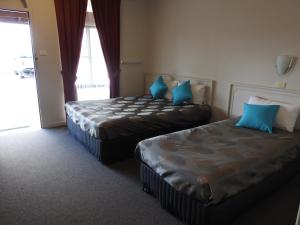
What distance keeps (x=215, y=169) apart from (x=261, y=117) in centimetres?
137

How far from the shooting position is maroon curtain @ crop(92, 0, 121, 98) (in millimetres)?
4469

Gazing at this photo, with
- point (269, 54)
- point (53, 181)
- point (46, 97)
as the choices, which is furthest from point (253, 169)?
point (46, 97)

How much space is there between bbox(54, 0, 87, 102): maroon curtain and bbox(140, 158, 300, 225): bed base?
276 centimetres

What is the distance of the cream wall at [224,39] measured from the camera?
9.62 ft

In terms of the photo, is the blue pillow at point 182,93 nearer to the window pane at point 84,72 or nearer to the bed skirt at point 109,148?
the bed skirt at point 109,148

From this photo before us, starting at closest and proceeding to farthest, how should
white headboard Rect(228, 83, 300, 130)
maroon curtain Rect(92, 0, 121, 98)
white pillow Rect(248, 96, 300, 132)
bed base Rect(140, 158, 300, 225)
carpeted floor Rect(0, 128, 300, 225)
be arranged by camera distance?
bed base Rect(140, 158, 300, 225) → carpeted floor Rect(0, 128, 300, 225) → white pillow Rect(248, 96, 300, 132) → white headboard Rect(228, 83, 300, 130) → maroon curtain Rect(92, 0, 121, 98)

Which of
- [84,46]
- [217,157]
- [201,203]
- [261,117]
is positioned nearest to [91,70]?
[84,46]

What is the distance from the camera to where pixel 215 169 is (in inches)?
72.8

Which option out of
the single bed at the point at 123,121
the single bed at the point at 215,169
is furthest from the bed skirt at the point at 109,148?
the single bed at the point at 215,169

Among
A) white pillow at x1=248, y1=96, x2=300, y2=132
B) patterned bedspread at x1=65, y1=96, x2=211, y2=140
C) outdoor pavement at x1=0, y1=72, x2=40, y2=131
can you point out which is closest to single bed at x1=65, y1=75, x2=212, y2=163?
patterned bedspread at x1=65, y1=96, x2=211, y2=140

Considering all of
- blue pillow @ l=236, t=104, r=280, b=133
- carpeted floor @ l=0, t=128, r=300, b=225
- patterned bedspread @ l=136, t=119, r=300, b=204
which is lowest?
carpeted floor @ l=0, t=128, r=300, b=225

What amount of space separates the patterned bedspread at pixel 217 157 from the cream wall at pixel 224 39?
39.8 inches

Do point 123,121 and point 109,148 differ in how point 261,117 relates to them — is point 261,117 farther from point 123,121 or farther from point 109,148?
point 109,148

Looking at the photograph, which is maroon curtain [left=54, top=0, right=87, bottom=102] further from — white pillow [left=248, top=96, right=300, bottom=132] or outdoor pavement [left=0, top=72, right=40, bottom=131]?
white pillow [left=248, top=96, right=300, bottom=132]
